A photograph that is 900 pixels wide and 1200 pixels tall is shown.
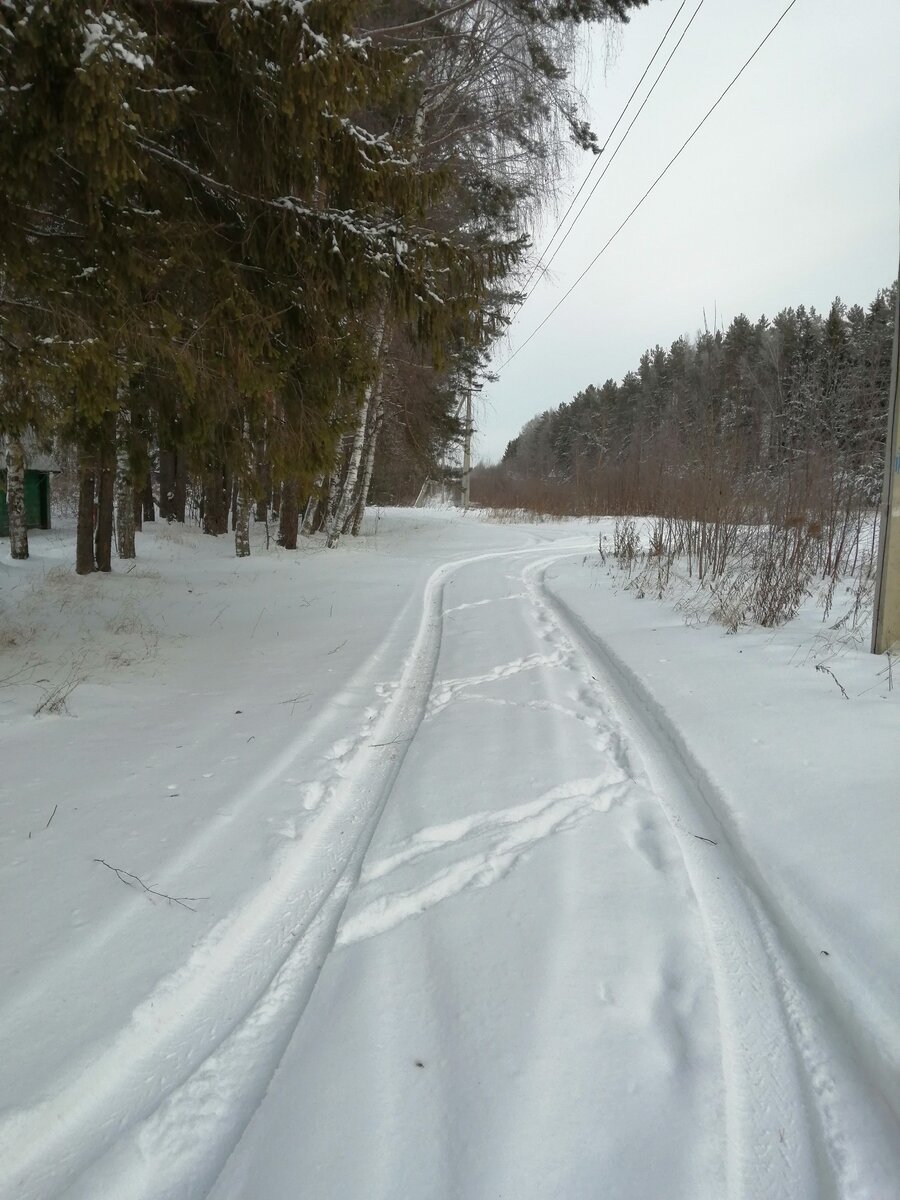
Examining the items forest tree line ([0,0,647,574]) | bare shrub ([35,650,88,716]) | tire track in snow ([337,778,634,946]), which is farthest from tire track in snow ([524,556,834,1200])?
forest tree line ([0,0,647,574])

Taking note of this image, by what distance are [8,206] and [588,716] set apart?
498cm

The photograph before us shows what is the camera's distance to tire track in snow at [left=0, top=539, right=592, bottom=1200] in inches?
58.9

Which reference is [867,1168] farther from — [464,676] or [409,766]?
[464,676]

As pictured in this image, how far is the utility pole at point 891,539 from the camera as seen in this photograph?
16.0ft

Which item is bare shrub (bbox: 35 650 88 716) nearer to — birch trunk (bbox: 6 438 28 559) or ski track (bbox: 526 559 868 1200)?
ski track (bbox: 526 559 868 1200)

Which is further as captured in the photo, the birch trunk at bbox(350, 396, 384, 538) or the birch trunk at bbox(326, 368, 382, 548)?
the birch trunk at bbox(350, 396, 384, 538)

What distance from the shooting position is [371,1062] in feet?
5.75

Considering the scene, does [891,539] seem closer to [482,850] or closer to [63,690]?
[482,850]

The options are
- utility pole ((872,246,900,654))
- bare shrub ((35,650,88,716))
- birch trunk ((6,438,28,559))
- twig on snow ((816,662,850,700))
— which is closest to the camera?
twig on snow ((816,662,850,700))

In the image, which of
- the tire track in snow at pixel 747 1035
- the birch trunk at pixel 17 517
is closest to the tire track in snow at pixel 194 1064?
the tire track in snow at pixel 747 1035

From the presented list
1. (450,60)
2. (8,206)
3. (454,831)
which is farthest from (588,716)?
(450,60)

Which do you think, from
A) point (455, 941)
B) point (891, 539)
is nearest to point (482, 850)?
point (455, 941)

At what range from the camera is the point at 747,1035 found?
1872 millimetres

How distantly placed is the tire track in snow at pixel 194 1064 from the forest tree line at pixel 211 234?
360 cm
